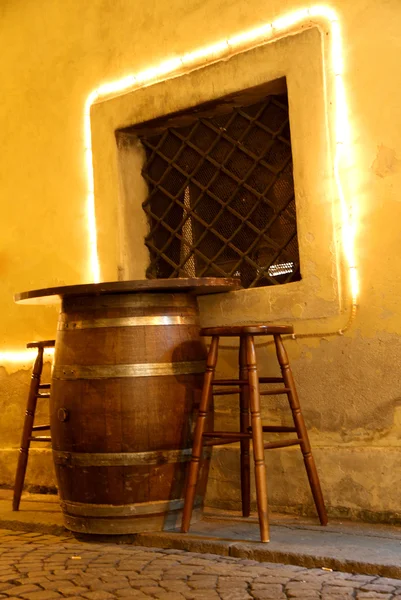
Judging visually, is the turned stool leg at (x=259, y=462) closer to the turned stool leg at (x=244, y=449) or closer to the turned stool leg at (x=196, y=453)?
the turned stool leg at (x=196, y=453)

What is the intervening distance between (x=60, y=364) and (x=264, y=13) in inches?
82.5

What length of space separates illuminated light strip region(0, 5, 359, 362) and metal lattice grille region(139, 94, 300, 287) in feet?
1.02

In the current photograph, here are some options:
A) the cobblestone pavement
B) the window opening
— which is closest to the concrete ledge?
the cobblestone pavement

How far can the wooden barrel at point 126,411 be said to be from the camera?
357 centimetres

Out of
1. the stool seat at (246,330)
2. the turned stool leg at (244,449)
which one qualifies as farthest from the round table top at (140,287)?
the turned stool leg at (244,449)

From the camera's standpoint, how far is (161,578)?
9.87 feet

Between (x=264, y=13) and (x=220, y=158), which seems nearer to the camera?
(x=264, y=13)

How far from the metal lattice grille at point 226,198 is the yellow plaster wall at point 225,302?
12.5 inches

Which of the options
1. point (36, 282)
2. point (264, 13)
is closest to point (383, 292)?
point (264, 13)

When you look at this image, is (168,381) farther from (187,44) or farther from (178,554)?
(187,44)

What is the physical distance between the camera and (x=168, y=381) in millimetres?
3623

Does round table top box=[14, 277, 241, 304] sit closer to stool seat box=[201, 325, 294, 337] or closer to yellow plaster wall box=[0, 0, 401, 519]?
stool seat box=[201, 325, 294, 337]

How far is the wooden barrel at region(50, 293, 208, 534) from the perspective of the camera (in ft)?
11.7

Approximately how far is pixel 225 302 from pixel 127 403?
3.06ft
